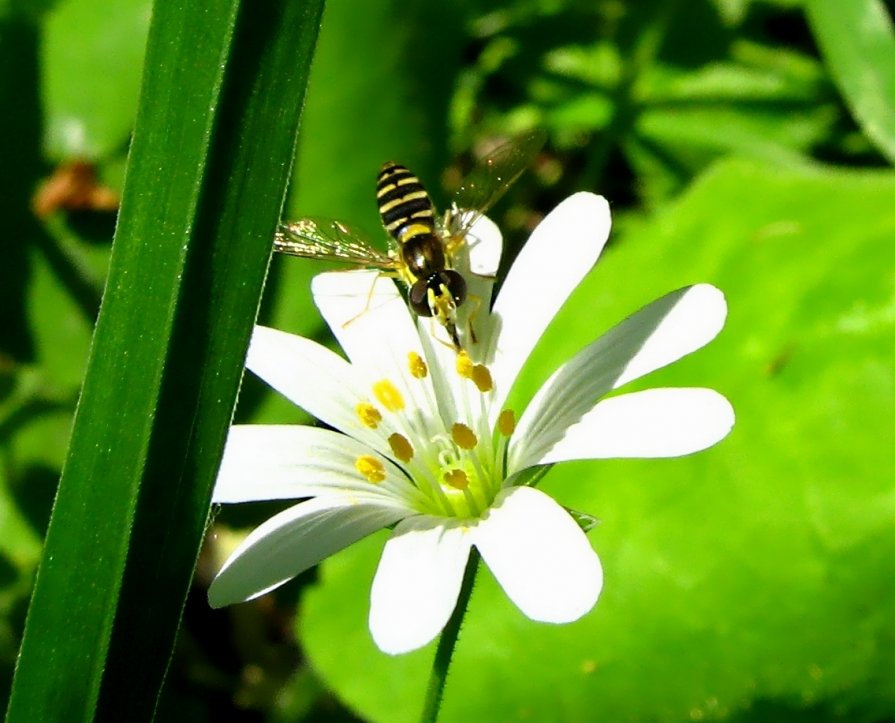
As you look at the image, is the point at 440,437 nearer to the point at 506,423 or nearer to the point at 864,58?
the point at 506,423

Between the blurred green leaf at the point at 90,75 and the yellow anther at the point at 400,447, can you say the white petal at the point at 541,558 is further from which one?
the blurred green leaf at the point at 90,75

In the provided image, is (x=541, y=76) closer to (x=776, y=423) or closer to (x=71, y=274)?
(x=71, y=274)

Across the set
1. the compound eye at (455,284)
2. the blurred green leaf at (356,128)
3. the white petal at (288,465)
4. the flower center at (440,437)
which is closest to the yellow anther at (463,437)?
the flower center at (440,437)

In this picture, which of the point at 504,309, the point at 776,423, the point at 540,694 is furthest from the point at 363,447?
the point at 776,423

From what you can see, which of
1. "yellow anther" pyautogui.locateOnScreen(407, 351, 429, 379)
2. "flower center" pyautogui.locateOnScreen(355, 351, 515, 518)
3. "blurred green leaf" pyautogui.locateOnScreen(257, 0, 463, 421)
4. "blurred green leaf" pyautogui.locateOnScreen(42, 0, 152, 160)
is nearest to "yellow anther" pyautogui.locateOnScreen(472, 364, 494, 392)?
"flower center" pyautogui.locateOnScreen(355, 351, 515, 518)

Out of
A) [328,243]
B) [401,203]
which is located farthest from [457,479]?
[401,203]

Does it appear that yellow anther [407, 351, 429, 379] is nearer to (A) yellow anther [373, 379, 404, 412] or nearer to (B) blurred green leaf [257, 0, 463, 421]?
(A) yellow anther [373, 379, 404, 412]
